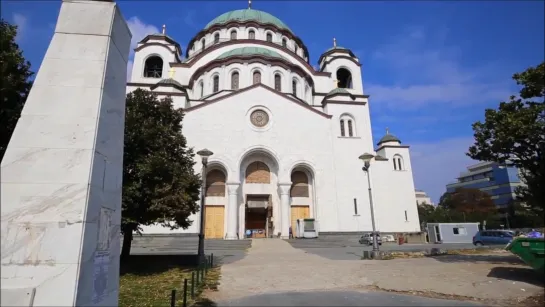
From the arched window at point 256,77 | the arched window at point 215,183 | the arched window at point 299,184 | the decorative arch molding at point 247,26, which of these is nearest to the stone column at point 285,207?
the arched window at point 299,184

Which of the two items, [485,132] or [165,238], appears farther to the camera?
[165,238]

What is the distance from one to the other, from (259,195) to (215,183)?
383 cm

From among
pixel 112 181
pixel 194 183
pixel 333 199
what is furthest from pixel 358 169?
pixel 112 181

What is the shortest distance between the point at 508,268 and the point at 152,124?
42.8ft

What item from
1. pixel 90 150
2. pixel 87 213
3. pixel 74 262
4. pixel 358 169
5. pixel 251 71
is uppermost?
pixel 251 71

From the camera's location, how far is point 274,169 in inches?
1063

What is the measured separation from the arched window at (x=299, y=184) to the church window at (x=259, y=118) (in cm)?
515

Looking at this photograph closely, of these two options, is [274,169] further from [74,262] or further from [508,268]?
[74,262]

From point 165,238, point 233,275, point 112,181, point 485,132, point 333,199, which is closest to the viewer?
point 112,181

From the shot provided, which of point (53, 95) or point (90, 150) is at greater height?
point (53, 95)

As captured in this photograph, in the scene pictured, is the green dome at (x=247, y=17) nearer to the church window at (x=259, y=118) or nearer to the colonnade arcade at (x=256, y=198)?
the church window at (x=259, y=118)

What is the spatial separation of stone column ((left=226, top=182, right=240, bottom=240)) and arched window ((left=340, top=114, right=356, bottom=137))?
37.1ft

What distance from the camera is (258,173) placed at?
88.7ft

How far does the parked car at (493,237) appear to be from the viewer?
21131 millimetres
